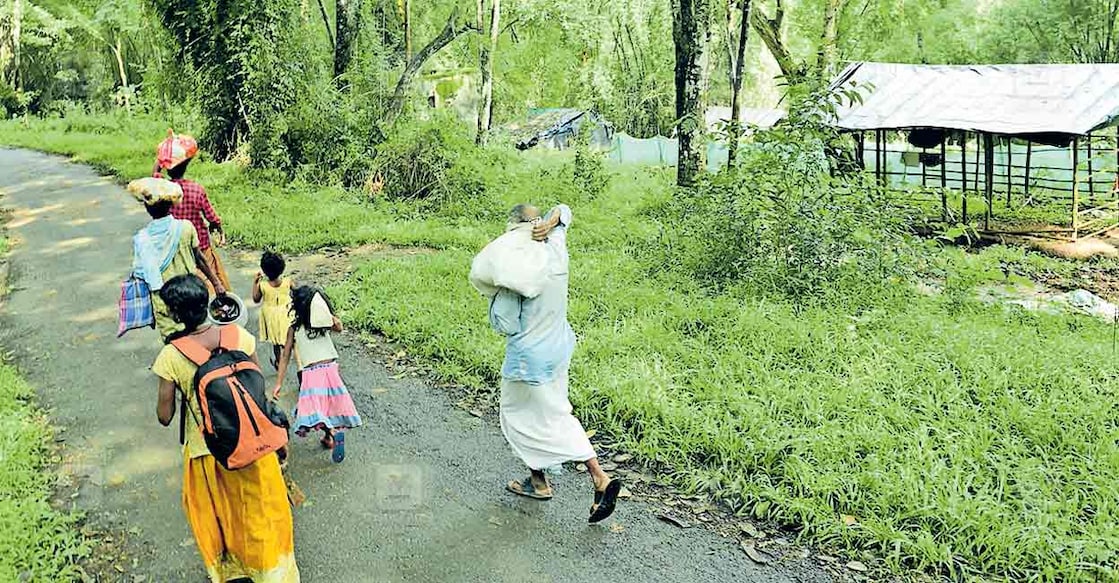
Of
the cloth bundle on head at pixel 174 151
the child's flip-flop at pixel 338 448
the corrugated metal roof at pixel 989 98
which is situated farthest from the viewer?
the corrugated metal roof at pixel 989 98

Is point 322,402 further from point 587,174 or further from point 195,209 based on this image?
point 587,174

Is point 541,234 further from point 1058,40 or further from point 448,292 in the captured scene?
point 1058,40

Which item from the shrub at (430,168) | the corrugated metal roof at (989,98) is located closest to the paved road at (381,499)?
the shrub at (430,168)

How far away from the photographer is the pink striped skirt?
4.98 meters

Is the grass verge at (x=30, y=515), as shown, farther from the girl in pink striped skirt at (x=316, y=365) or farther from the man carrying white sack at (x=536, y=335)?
the man carrying white sack at (x=536, y=335)

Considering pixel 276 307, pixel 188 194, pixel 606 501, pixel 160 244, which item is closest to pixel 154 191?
pixel 160 244

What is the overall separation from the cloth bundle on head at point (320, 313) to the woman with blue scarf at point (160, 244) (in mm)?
890

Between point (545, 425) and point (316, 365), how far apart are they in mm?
1480

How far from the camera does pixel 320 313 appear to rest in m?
4.86

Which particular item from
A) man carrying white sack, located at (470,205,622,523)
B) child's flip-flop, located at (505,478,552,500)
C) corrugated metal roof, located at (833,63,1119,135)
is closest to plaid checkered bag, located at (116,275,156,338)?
man carrying white sack, located at (470,205,622,523)

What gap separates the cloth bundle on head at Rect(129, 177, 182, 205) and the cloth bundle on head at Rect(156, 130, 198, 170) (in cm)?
30

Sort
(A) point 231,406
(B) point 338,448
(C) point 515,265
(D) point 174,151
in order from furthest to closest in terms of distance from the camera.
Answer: (D) point 174,151 < (B) point 338,448 < (C) point 515,265 < (A) point 231,406

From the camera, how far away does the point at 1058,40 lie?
102 ft

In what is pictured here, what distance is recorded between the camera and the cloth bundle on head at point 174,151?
18.9 feet
